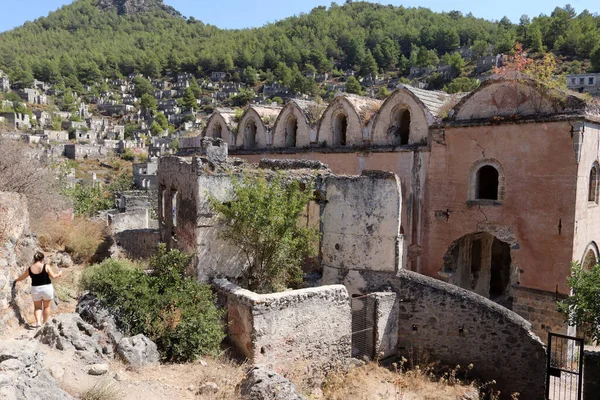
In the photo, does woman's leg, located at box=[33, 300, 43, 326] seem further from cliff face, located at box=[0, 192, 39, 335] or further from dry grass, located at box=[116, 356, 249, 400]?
dry grass, located at box=[116, 356, 249, 400]

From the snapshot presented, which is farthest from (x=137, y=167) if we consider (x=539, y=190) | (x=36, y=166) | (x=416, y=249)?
(x=539, y=190)

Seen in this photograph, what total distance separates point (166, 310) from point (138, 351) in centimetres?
105

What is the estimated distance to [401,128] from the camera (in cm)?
1659

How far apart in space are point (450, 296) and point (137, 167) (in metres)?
51.1

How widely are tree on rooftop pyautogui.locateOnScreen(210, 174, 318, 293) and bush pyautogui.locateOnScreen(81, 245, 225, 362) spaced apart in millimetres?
1671

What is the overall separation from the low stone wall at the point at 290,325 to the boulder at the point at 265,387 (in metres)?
1.27

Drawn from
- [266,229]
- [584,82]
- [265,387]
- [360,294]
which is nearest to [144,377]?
[265,387]

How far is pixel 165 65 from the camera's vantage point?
129m

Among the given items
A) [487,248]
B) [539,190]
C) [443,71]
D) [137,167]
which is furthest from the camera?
[443,71]

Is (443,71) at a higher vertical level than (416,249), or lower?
higher

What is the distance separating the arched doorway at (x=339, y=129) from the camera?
1822 cm

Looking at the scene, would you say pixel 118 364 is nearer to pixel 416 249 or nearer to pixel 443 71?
pixel 416 249

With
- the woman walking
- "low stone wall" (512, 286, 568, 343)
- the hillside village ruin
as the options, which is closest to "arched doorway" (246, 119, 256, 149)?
the hillside village ruin

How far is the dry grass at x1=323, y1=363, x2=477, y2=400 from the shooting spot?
9445mm
